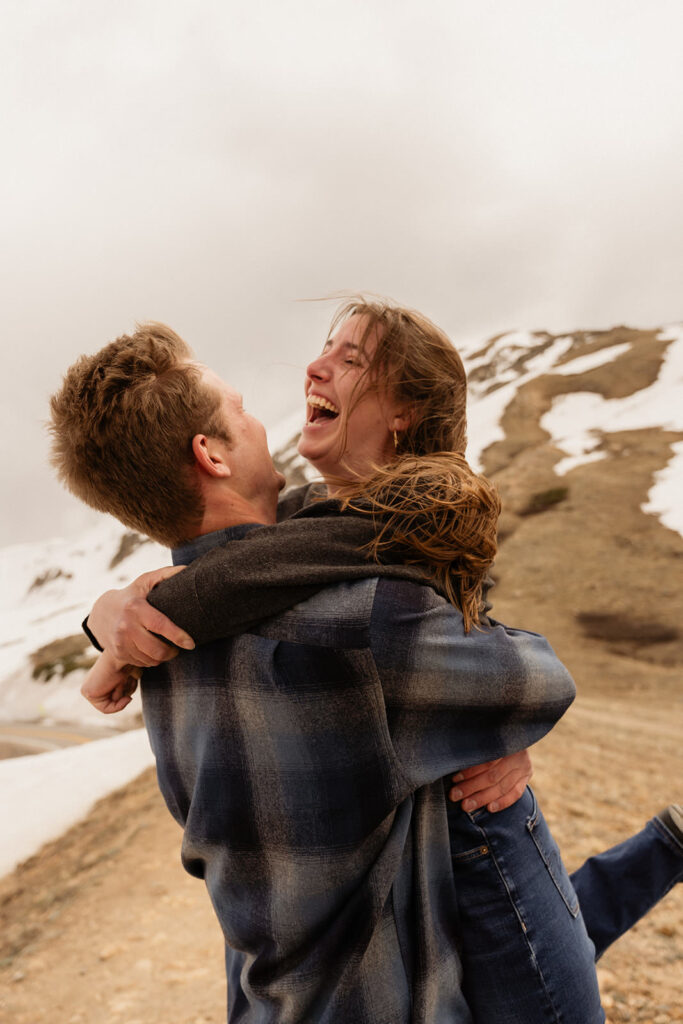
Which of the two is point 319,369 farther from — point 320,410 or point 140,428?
point 140,428

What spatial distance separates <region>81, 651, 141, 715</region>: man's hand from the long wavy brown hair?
1.01 meters

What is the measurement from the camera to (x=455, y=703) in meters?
1.95

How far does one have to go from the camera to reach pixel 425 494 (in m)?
2.13

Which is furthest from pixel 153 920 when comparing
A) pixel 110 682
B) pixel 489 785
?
pixel 489 785

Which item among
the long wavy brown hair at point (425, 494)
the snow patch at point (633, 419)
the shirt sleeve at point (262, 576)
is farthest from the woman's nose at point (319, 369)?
the snow patch at point (633, 419)

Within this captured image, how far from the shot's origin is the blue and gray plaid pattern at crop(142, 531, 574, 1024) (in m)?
1.89

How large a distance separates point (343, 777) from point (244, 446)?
1235mm

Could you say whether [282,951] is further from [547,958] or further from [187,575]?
[187,575]

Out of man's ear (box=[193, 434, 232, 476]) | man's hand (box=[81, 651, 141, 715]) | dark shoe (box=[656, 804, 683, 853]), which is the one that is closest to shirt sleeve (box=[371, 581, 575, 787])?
man's ear (box=[193, 434, 232, 476])

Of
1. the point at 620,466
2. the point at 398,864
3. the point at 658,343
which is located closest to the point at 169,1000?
the point at 398,864

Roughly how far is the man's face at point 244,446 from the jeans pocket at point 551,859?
60.6 inches

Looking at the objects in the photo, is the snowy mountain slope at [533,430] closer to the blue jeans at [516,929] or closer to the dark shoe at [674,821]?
the dark shoe at [674,821]

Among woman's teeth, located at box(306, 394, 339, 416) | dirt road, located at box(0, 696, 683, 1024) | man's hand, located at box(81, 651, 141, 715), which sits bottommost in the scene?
dirt road, located at box(0, 696, 683, 1024)

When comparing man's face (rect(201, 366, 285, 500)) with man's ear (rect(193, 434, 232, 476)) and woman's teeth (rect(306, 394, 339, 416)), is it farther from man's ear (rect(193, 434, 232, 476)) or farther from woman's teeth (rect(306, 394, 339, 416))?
woman's teeth (rect(306, 394, 339, 416))
